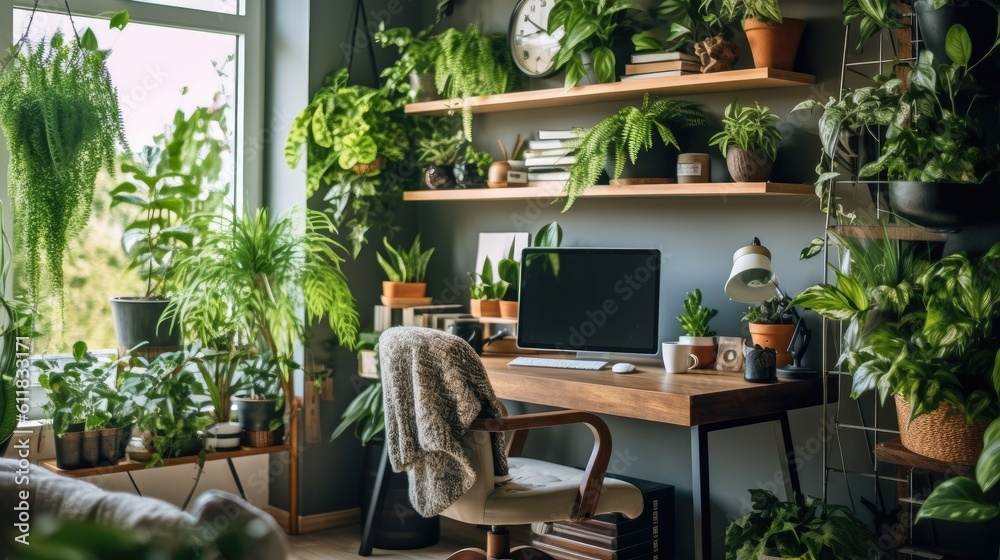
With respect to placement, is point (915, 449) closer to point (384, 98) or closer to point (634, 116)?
point (634, 116)

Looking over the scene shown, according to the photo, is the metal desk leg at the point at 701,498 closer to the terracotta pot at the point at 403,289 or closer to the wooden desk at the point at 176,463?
the terracotta pot at the point at 403,289

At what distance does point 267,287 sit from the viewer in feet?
13.1

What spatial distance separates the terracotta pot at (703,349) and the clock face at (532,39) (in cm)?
117

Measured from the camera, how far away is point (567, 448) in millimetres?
4031

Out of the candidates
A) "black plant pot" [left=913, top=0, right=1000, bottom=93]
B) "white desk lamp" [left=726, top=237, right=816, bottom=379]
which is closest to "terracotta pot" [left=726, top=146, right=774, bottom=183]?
"white desk lamp" [left=726, top=237, right=816, bottom=379]

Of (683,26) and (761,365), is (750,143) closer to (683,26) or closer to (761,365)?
(683,26)

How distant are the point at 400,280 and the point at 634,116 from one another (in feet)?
4.48

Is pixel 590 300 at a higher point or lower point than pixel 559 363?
higher

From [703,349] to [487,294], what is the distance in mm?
979

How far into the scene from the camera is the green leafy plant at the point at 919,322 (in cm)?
252

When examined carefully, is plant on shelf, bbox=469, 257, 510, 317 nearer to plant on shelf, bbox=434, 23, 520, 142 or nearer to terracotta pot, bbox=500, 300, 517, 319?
terracotta pot, bbox=500, 300, 517, 319

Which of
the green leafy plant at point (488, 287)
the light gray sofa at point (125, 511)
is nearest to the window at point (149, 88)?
the green leafy plant at point (488, 287)

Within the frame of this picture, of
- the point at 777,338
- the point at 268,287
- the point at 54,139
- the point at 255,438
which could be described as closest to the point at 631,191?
the point at 777,338

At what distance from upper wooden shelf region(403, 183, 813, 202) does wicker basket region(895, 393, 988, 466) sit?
0.85 m
